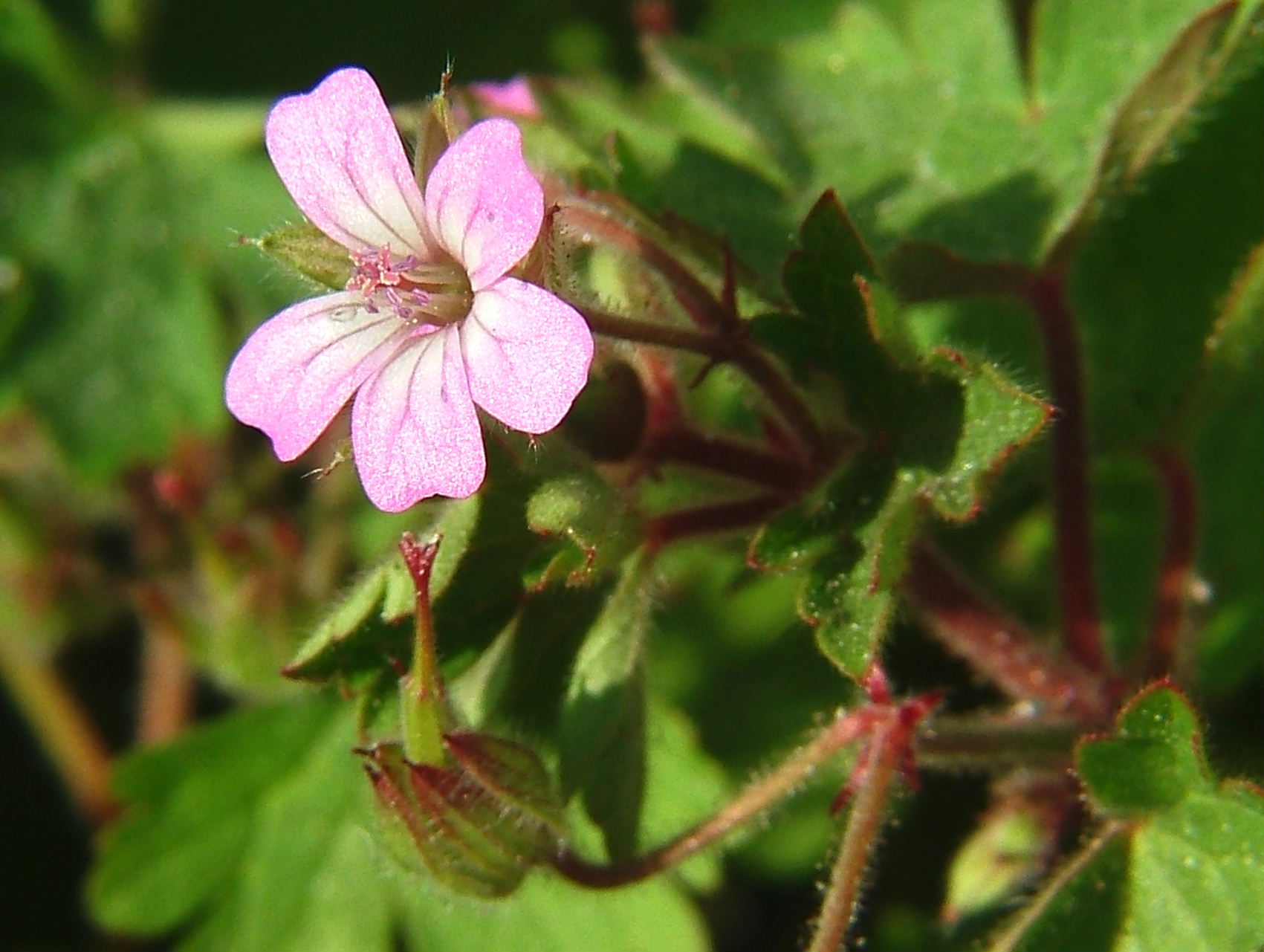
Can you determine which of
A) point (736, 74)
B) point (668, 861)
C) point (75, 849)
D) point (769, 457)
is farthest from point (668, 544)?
point (75, 849)

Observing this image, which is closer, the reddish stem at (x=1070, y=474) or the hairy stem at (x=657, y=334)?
the hairy stem at (x=657, y=334)

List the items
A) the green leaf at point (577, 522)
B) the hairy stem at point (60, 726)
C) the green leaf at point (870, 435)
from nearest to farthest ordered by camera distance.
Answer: the green leaf at point (577, 522) → the green leaf at point (870, 435) → the hairy stem at point (60, 726)

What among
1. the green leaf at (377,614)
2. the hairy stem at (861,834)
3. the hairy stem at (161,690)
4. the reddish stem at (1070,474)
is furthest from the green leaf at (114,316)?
the hairy stem at (861,834)

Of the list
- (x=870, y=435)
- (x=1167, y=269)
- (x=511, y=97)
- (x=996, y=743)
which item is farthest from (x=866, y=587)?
(x=1167, y=269)

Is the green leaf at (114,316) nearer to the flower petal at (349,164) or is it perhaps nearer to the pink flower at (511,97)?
the pink flower at (511,97)

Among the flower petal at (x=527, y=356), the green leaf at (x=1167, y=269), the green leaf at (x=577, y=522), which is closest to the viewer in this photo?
the flower petal at (x=527, y=356)

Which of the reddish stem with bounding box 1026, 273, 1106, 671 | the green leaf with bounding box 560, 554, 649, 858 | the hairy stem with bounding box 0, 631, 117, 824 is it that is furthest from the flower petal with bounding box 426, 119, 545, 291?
the hairy stem with bounding box 0, 631, 117, 824

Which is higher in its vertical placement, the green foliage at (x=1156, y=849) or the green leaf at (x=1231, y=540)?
the green foliage at (x=1156, y=849)

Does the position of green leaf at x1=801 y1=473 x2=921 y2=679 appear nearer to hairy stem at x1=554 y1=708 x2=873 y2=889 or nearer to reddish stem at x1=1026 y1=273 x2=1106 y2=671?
hairy stem at x1=554 y1=708 x2=873 y2=889
